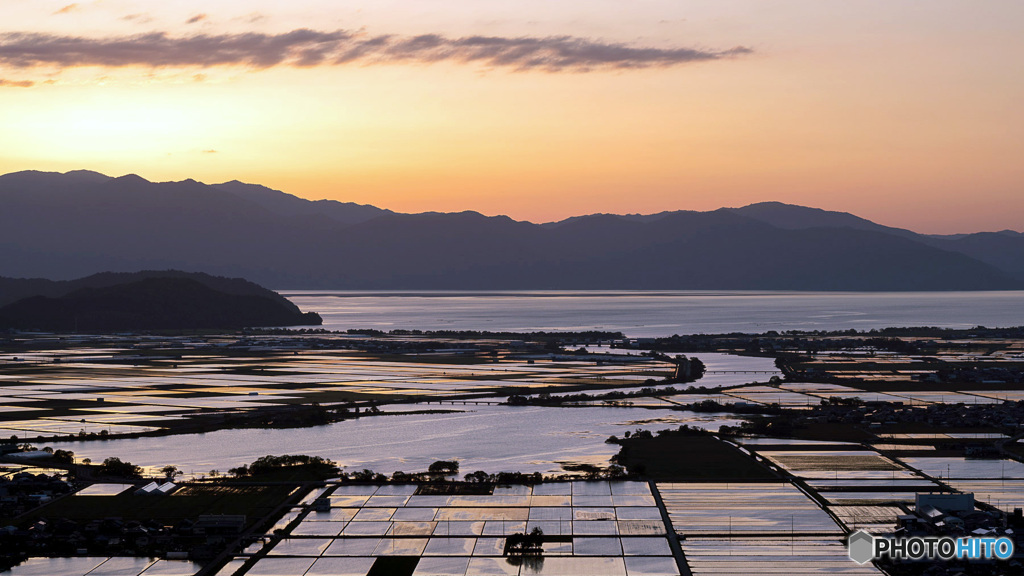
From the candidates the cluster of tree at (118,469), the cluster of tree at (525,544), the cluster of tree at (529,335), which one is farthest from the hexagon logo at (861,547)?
the cluster of tree at (529,335)

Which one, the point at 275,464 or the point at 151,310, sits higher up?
the point at 151,310

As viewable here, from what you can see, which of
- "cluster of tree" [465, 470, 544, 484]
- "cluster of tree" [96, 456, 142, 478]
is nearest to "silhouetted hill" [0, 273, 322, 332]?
"cluster of tree" [96, 456, 142, 478]

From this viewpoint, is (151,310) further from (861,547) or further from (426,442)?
(861,547)

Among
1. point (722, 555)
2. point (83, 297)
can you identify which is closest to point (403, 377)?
point (722, 555)

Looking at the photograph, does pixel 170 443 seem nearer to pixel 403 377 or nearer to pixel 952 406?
pixel 403 377

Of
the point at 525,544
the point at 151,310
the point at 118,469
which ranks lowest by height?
the point at 525,544

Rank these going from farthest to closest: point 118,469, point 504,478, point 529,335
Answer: point 529,335
point 118,469
point 504,478

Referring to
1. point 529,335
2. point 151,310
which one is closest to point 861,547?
point 529,335
